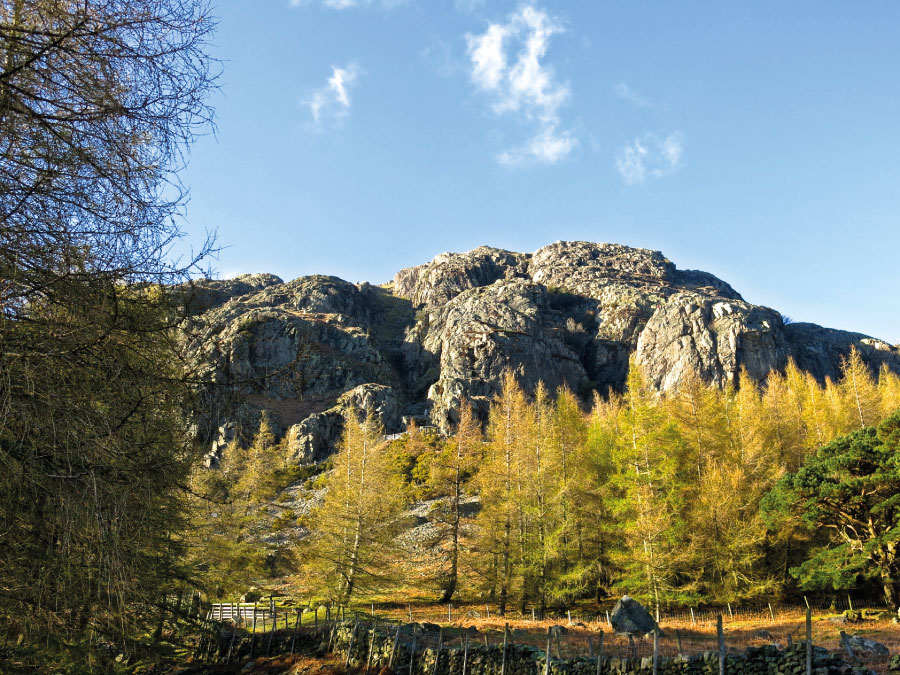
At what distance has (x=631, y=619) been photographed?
18359 mm

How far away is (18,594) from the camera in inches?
138

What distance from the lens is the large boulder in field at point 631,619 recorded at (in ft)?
58.7

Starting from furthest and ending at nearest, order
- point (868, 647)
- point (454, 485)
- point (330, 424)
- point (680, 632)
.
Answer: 1. point (330, 424)
2. point (454, 485)
3. point (680, 632)
4. point (868, 647)

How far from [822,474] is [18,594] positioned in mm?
26096

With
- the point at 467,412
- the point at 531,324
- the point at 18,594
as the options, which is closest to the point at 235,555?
the point at 467,412

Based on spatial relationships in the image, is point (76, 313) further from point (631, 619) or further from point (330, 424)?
point (330, 424)

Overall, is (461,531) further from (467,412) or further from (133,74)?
(133,74)

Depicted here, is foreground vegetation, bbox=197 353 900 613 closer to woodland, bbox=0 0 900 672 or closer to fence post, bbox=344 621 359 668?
woodland, bbox=0 0 900 672

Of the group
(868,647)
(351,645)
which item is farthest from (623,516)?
(351,645)

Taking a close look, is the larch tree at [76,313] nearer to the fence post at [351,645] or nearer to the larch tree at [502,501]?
the fence post at [351,645]

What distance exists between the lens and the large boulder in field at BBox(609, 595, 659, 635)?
17891mm

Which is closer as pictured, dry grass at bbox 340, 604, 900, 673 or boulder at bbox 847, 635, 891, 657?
boulder at bbox 847, 635, 891, 657

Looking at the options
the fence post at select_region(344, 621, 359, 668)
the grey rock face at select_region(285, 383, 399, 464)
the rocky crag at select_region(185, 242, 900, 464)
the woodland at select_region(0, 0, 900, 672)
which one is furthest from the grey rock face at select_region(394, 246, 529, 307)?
the fence post at select_region(344, 621, 359, 668)

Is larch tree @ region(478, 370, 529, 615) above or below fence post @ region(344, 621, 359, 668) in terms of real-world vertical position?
above
